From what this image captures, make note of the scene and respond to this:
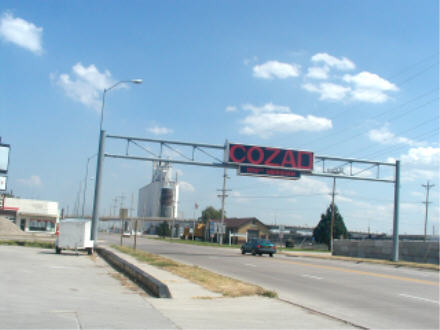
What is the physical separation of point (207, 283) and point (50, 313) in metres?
6.05

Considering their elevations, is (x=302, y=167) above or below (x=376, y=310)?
above

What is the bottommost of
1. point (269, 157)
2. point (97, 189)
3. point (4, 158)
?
point (97, 189)

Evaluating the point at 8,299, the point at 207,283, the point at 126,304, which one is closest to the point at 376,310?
the point at 207,283

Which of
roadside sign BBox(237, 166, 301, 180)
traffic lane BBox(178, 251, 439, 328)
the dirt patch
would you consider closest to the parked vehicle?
roadside sign BBox(237, 166, 301, 180)

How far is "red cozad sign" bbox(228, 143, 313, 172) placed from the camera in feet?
116

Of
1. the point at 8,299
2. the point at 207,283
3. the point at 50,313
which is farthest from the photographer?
the point at 207,283

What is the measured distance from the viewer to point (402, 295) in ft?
49.2

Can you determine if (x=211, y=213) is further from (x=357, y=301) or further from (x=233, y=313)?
(x=233, y=313)

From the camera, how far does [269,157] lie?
1415 inches

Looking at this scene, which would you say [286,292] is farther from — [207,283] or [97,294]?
[97,294]

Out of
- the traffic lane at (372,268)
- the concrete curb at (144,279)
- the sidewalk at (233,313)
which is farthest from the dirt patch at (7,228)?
the sidewalk at (233,313)

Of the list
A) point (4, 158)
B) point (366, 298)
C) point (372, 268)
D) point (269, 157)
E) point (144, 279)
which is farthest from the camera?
point (4, 158)

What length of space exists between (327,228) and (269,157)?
52529 millimetres

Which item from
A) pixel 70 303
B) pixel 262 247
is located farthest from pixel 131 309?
pixel 262 247
